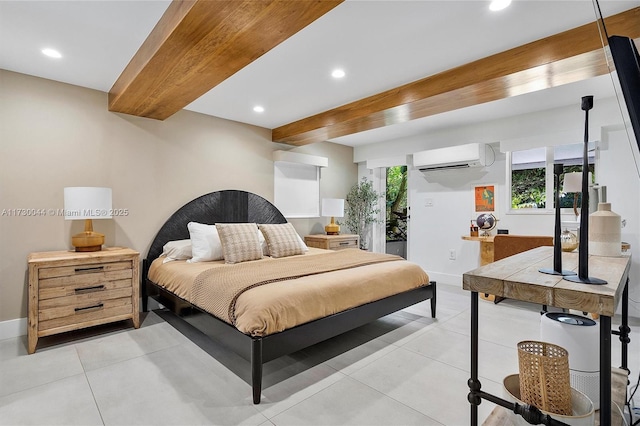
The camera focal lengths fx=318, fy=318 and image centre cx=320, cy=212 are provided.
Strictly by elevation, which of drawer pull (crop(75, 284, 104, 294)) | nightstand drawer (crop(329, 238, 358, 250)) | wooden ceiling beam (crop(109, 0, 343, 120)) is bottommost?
drawer pull (crop(75, 284, 104, 294))

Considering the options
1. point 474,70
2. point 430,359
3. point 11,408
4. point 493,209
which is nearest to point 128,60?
point 11,408

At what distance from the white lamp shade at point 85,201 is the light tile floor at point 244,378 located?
43.9 inches

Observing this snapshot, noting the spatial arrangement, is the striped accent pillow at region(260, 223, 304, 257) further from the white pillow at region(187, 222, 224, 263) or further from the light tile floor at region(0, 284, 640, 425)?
the light tile floor at region(0, 284, 640, 425)

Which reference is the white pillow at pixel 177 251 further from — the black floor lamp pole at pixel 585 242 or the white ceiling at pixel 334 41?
the black floor lamp pole at pixel 585 242

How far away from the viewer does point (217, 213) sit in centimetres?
418

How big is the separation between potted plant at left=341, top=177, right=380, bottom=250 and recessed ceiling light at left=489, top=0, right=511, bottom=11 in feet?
13.0

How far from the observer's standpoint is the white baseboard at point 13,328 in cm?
284

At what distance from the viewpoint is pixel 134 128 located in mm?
3557

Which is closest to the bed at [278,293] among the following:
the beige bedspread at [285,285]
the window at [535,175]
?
the beige bedspread at [285,285]

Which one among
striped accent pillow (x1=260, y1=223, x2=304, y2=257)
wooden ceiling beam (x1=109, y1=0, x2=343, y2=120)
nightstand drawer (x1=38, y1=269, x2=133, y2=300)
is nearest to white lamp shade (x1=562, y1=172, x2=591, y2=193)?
wooden ceiling beam (x1=109, y1=0, x2=343, y2=120)

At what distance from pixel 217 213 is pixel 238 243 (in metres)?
1.00

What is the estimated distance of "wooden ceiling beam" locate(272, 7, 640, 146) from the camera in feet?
7.00

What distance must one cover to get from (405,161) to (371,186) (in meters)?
0.89

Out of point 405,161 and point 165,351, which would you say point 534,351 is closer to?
point 165,351
